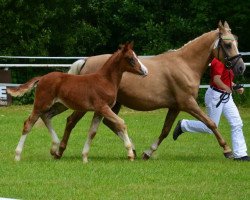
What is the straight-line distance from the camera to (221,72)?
41.2 ft

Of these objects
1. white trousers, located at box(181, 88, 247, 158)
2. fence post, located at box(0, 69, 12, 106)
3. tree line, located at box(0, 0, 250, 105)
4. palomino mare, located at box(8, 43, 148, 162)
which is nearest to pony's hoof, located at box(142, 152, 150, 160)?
palomino mare, located at box(8, 43, 148, 162)

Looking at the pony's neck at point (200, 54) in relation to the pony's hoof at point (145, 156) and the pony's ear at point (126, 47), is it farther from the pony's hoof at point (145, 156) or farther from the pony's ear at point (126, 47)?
the pony's hoof at point (145, 156)

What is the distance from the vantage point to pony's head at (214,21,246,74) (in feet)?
40.7

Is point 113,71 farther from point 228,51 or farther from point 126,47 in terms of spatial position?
point 228,51

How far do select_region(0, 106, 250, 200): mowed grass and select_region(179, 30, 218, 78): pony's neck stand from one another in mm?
1458

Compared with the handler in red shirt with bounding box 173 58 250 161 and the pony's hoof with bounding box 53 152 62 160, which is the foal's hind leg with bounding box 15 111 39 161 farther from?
the handler in red shirt with bounding box 173 58 250 161

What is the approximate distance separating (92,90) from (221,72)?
2.05m

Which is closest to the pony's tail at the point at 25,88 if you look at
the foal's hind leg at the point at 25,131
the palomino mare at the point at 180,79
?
the foal's hind leg at the point at 25,131

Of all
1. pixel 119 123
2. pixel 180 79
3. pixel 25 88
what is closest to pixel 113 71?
pixel 119 123

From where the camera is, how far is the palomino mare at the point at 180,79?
41.1 feet

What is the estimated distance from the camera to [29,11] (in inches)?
1138

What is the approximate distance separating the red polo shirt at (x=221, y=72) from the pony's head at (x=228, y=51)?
8 centimetres

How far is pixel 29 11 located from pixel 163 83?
16.9 m

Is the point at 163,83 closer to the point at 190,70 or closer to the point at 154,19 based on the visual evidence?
the point at 190,70
